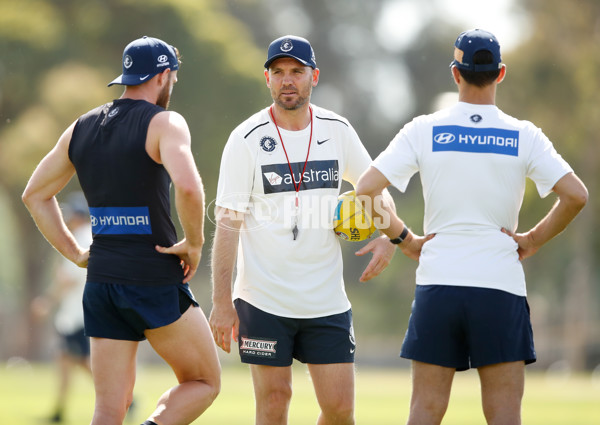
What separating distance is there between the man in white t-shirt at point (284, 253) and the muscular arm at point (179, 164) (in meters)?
0.48

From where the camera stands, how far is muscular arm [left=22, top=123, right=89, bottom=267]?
19.8ft

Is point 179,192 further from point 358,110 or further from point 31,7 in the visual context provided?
point 358,110

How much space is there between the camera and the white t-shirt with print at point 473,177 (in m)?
5.57

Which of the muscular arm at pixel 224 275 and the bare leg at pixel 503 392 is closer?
the bare leg at pixel 503 392

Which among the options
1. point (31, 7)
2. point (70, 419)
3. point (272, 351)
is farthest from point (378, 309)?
point (272, 351)

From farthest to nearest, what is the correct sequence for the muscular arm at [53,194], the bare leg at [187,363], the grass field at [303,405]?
the grass field at [303,405] < the muscular arm at [53,194] < the bare leg at [187,363]

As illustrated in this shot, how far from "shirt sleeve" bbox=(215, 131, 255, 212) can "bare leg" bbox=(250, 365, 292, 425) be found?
106cm

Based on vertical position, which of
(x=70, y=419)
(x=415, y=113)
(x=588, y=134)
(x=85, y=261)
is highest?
(x=415, y=113)

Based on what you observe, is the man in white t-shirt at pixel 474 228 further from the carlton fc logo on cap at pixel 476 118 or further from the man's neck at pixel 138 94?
the man's neck at pixel 138 94

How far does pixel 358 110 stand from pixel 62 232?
42.9 metres

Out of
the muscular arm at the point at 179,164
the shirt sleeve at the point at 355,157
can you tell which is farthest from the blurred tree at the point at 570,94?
the muscular arm at the point at 179,164

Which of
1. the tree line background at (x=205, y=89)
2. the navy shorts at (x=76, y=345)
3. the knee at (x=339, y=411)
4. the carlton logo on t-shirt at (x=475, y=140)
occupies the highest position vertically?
the tree line background at (x=205, y=89)

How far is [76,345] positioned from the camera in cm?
1117

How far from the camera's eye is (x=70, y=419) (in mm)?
11250
